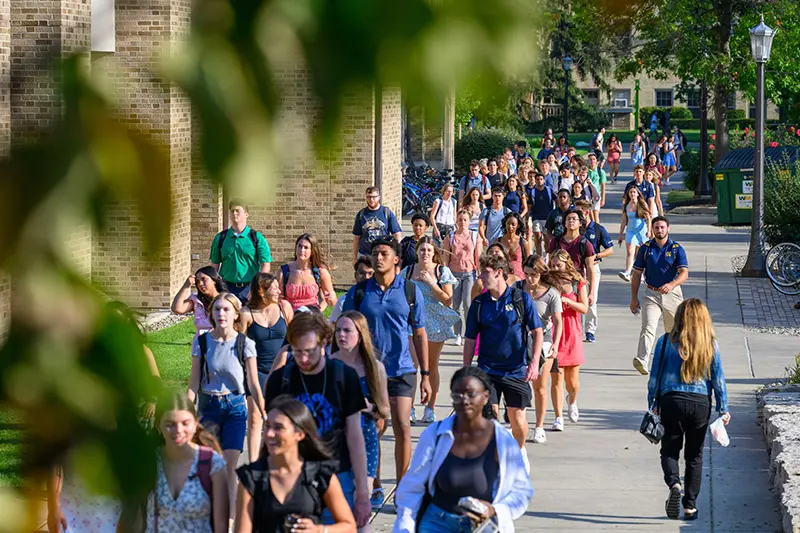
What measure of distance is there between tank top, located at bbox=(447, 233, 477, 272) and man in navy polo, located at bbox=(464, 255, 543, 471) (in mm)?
A: 5231

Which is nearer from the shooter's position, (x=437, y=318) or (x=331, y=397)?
(x=331, y=397)

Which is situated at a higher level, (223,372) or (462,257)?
(462,257)

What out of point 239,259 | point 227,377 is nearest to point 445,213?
point 239,259

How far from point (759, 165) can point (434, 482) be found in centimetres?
1781

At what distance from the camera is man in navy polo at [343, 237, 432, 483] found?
9805 mm

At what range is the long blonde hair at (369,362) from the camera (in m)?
8.41

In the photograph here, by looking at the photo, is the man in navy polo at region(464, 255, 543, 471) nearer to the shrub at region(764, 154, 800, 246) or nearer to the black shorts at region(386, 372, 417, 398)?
the black shorts at region(386, 372, 417, 398)

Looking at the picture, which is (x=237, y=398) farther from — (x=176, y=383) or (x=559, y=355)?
(x=176, y=383)

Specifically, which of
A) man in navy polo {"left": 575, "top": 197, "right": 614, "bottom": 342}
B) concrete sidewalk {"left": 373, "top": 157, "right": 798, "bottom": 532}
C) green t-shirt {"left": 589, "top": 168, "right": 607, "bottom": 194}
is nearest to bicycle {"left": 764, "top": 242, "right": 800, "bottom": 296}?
concrete sidewalk {"left": 373, "top": 157, "right": 798, "bottom": 532}

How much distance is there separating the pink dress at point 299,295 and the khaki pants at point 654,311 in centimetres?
404

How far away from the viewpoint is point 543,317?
11.8 meters

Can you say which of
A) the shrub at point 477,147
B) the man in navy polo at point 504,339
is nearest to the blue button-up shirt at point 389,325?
the man in navy polo at point 504,339

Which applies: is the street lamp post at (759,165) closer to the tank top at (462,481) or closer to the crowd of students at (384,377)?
the crowd of students at (384,377)

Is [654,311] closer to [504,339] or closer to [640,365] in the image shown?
[640,365]
